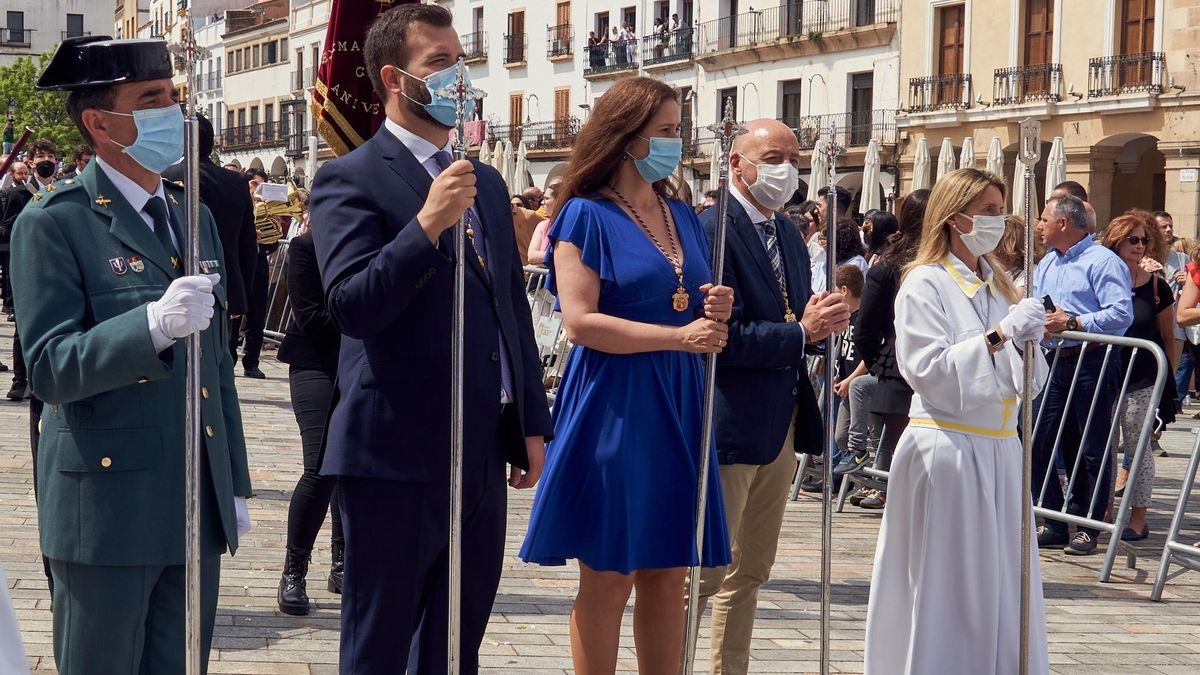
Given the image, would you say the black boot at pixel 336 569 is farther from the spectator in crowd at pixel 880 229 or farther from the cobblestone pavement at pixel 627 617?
the spectator in crowd at pixel 880 229

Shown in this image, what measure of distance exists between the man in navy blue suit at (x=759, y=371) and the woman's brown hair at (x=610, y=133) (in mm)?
596

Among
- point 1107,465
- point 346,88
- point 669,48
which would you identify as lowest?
point 1107,465

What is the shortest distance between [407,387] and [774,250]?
1893 millimetres

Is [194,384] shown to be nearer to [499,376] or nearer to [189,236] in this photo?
[189,236]

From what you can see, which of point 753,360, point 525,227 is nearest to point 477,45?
point 525,227

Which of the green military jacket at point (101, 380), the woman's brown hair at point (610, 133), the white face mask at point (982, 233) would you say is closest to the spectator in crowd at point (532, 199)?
the white face mask at point (982, 233)

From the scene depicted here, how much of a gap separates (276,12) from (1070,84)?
150 ft

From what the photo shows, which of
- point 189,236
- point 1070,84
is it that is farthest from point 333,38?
point 1070,84

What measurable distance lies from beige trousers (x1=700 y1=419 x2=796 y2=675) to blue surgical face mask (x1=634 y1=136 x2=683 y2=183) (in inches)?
42.6

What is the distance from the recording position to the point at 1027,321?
199 inches

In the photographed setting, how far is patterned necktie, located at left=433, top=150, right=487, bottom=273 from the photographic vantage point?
4168 mm

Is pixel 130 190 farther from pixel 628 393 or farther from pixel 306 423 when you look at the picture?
pixel 306 423

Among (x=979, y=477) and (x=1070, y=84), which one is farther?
(x=1070, y=84)

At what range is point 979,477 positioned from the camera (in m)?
5.43
